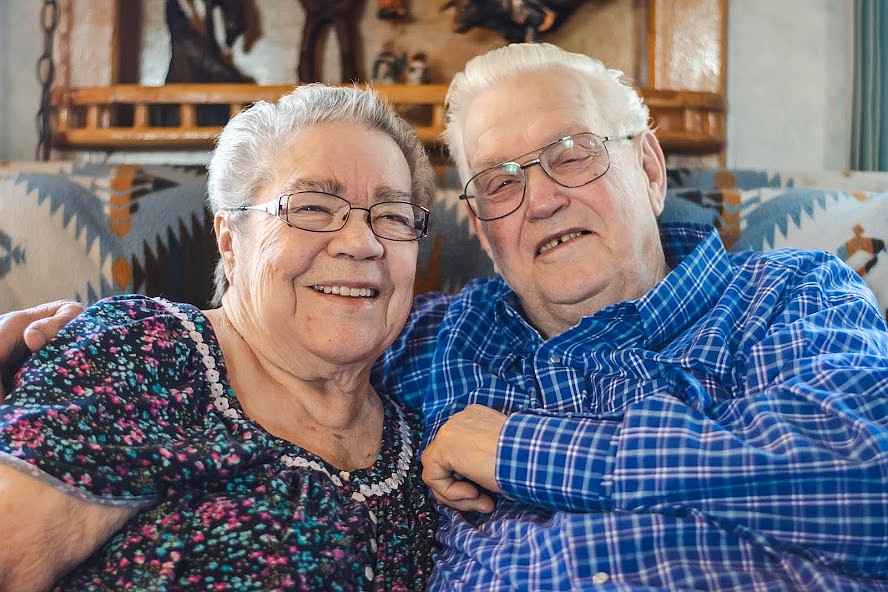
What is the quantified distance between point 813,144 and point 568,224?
192cm

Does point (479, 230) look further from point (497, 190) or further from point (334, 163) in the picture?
point (334, 163)

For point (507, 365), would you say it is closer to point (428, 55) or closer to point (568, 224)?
point (568, 224)

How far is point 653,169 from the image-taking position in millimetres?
1545

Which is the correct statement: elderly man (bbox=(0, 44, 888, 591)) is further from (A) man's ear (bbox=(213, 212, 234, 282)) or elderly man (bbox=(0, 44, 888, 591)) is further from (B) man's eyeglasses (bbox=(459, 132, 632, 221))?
(A) man's ear (bbox=(213, 212, 234, 282))

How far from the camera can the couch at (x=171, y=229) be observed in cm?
164

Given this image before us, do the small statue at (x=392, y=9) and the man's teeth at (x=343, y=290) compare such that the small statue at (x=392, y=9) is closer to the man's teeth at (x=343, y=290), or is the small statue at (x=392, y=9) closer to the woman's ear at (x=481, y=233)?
the woman's ear at (x=481, y=233)

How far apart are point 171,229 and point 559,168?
84 cm

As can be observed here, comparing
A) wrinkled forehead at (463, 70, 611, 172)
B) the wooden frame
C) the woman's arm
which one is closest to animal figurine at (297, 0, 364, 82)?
the wooden frame

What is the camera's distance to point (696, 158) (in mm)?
2842

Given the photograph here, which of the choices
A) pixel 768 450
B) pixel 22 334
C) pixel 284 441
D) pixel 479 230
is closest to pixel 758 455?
pixel 768 450

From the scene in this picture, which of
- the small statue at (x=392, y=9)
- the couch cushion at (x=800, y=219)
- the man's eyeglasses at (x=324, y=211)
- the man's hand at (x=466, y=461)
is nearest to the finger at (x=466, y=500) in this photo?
the man's hand at (x=466, y=461)

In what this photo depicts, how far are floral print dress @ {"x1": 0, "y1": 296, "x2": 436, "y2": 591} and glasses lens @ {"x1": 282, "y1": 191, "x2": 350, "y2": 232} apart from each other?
23 cm

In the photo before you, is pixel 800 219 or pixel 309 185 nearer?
pixel 309 185

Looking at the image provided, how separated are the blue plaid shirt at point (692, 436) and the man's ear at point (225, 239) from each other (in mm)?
406
